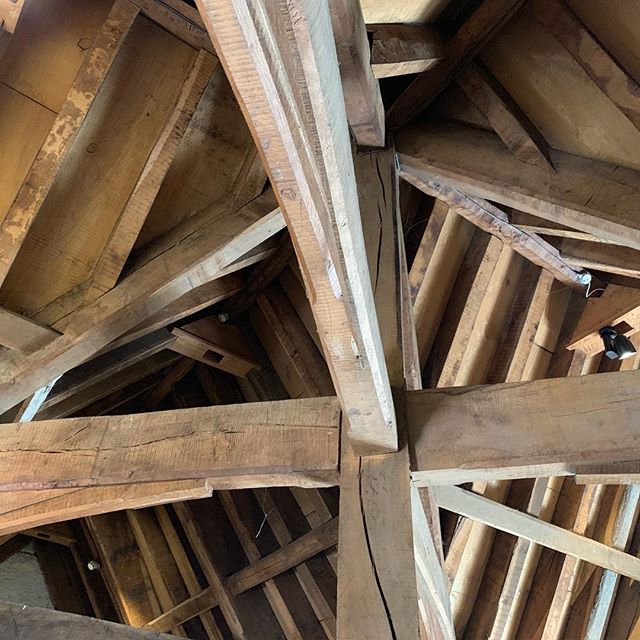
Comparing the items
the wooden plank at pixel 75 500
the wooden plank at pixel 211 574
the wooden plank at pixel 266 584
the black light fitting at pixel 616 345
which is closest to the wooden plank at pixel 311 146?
the wooden plank at pixel 75 500

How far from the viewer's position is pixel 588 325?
3303 mm

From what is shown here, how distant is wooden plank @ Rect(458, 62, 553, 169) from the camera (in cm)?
202

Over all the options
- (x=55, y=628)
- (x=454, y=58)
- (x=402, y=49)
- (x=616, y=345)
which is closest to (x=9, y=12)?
(x=402, y=49)

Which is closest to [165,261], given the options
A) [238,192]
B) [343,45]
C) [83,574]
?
[238,192]

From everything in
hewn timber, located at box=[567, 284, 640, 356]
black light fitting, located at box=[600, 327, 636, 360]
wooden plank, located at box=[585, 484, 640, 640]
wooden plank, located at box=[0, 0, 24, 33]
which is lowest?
wooden plank, located at box=[585, 484, 640, 640]

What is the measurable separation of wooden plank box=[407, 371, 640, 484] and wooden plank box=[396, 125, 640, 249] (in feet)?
1.61

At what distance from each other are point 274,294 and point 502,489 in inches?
70.1

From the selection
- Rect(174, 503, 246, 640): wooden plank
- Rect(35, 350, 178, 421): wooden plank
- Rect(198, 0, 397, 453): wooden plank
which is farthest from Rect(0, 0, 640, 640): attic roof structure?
Rect(174, 503, 246, 640): wooden plank

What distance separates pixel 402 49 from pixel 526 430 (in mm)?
1230

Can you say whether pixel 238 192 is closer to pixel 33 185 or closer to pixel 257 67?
pixel 33 185

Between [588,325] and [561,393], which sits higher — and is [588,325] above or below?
above

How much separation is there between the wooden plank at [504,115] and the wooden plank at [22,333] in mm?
1641

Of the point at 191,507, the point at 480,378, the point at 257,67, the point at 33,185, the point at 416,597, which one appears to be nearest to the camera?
the point at 257,67

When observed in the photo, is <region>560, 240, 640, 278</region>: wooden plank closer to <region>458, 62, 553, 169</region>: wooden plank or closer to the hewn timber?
the hewn timber
